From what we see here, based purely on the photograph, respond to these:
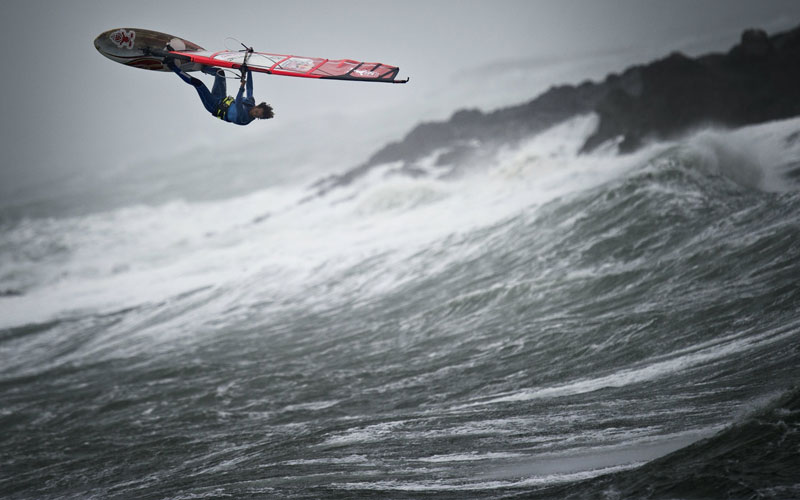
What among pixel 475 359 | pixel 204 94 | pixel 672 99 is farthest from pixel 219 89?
pixel 672 99

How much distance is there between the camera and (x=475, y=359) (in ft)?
37.0

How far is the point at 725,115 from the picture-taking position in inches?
1031

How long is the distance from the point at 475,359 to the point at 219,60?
619 centimetres

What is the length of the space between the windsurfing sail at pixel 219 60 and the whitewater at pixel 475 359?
13.2 feet

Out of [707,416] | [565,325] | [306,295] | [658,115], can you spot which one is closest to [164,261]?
[306,295]

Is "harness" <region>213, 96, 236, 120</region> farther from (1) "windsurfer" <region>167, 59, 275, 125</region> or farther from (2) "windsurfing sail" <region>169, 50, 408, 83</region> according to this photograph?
(2) "windsurfing sail" <region>169, 50, 408, 83</region>

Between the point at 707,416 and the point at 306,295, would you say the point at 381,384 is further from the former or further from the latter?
the point at 306,295

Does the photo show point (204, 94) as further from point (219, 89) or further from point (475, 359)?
point (475, 359)

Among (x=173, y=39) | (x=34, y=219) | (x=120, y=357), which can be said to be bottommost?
(x=120, y=357)

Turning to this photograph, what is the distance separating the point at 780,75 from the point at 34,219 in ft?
139

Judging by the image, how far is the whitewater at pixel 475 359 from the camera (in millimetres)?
6844

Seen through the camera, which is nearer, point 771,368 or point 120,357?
point 771,368

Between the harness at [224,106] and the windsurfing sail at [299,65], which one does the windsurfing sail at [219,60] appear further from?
the harness at [224,106]

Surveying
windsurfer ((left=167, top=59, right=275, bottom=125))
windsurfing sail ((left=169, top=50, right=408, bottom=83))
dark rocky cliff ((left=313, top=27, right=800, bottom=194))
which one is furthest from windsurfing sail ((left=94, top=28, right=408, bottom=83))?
dark rocky cliff ((left=313, top=27, right=800, bottom=194))
